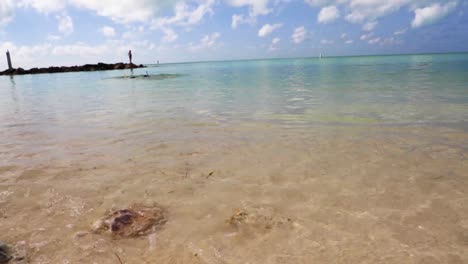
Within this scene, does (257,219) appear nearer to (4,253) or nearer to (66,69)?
(4,253)

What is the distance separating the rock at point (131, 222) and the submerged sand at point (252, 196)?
103 millimetres

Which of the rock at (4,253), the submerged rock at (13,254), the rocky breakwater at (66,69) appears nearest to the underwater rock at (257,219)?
the submerged rock at (13,254)

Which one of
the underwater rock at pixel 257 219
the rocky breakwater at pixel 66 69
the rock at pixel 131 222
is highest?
the rocky breakwater at pixel 66 69

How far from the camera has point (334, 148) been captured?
605cm

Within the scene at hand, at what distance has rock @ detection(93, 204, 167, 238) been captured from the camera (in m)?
3.33

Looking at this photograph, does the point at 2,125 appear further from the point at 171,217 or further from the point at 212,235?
the point at 212,235

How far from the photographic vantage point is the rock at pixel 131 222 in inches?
131

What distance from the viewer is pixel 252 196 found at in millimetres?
4133

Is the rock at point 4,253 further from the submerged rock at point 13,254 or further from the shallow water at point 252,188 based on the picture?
the shallow water at point 252,188

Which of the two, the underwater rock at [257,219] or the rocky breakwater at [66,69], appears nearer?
the underwater rock at [257,219]

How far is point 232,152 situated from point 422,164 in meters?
3.25

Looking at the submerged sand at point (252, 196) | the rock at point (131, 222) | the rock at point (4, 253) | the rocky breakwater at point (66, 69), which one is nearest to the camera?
the rock at point (4, 253)

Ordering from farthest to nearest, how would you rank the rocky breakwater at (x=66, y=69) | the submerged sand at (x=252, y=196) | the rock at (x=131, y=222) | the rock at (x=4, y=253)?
the rocky breakwater at (x=66, y=69) < the rock at (x=131, y=222) < the submerged sand at (x=252, y=196) < the rock at (x=4, y=253)

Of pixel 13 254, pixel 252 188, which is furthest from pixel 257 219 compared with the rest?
pixel 13 254
